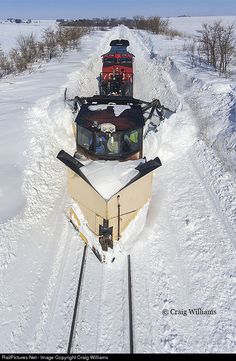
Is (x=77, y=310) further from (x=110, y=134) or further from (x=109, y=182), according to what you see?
(x=110, y=134)

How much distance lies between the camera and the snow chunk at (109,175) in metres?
6.63

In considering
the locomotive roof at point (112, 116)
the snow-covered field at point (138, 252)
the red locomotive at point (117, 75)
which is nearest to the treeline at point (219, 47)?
the red locomotive at point (117, 75)

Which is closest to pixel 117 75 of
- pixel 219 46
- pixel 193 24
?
pixel 219 46

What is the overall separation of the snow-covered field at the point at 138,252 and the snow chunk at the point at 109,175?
4.47 feet

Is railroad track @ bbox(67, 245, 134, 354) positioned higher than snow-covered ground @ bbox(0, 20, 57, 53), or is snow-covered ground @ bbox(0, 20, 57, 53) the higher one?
snow-covered ground @ bbox(0, 20, 57, 53)

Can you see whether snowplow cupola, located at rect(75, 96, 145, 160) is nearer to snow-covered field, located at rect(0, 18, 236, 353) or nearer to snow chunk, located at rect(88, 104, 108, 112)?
snow chunk, located at rect(88, 104, 108, 112)

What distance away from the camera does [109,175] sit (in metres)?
6.95

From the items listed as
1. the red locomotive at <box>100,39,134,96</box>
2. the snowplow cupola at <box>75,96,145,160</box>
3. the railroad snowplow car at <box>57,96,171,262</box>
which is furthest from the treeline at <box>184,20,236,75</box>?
the railroad snowplow car at <box>57,96,171,262</box>

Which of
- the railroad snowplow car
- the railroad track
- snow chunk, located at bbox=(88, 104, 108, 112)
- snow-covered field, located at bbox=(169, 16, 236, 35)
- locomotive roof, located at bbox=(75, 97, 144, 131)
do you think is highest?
snow-covered field, located at bbox=(169, 16, 236, 35)

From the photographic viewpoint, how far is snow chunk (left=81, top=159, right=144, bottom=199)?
6633 millimetres

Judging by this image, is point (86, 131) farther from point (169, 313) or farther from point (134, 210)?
point (169, 313)

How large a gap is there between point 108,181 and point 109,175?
7.9 inches

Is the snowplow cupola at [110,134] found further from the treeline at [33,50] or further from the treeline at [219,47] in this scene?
the treeline at [33,50]

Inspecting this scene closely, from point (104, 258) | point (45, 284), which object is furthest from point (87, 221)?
point (45, 284)
